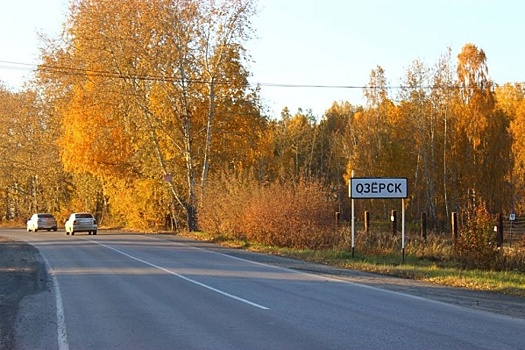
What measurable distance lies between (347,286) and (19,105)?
5586 cm

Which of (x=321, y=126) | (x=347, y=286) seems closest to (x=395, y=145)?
(x=321, y=126)

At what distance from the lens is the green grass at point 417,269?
17.0 m

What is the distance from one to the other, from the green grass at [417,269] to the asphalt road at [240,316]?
262 centimetres

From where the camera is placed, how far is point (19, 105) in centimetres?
6588

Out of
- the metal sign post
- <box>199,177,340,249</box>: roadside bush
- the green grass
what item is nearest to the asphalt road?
the green grass

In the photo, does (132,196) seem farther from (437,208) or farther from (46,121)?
(437,208)

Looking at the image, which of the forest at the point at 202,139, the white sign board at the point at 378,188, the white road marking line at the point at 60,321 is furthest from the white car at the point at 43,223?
the white road marking line at the point at 60,321

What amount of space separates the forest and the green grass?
7.05ft

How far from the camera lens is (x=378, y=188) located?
24047 millimetres

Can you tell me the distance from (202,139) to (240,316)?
34.1 m

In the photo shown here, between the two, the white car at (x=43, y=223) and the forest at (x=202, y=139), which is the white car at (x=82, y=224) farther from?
the white car at (x=43, y=223)

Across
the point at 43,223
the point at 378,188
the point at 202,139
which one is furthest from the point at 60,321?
the point at 43,223

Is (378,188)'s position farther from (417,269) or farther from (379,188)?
(417,269)

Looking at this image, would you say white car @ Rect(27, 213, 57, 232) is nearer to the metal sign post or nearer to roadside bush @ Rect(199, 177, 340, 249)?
roadside bush @ Rect(199, 177, 340, 249)
